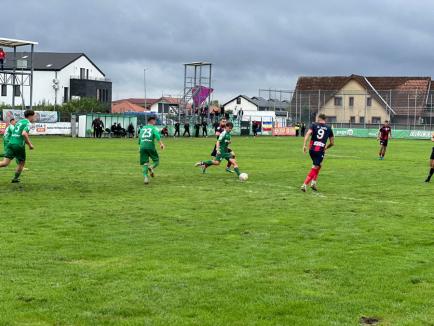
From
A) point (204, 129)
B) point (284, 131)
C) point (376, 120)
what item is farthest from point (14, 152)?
point (376, 120)

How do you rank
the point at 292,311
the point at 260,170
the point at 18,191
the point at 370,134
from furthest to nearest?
the point at 370,134
the point at 260,170
the point at 18,191
the point at 292,311

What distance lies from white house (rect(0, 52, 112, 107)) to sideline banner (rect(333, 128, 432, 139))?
3896 centimetres

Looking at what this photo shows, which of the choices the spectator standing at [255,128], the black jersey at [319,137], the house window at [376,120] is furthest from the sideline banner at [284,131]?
the black jersey at [319,137]

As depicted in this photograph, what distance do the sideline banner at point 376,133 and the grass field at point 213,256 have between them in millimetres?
56932

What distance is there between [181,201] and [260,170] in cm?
954

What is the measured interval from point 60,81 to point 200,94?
125 ft

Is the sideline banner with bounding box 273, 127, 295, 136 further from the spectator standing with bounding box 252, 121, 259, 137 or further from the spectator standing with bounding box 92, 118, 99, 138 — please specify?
the spectator standing with bounding box 92, 118, 99, 138

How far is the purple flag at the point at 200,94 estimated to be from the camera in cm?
6347

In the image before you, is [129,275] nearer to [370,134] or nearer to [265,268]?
[265,268]

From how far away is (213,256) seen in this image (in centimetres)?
868

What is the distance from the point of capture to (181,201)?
1445cm

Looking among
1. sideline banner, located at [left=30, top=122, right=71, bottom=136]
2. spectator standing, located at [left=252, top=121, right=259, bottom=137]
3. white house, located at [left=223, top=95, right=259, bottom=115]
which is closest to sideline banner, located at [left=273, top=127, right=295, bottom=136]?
spectator standing, located at [left=252, top=121, right=259, bottom=137]

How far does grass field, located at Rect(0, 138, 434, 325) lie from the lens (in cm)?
637

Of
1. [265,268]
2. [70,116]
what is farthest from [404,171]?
[70,116]
